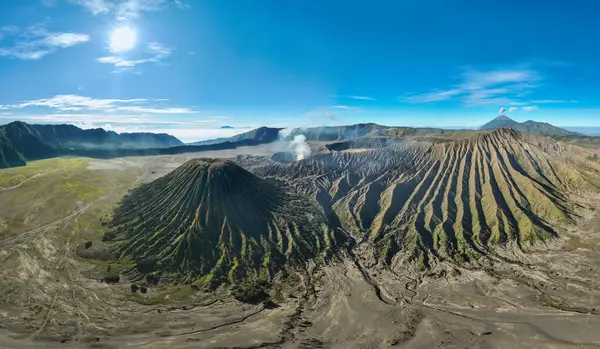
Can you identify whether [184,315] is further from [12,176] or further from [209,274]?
[12,176]

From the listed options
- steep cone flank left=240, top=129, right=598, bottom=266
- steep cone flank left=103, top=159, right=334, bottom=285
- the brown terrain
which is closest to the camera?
the brown terrain

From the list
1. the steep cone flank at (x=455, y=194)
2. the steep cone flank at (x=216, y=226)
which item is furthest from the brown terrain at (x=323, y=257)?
the steep cone flank at (x=455, y=194)

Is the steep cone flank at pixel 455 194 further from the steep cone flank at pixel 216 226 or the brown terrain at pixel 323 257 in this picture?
the steep cone flank at pixel 216 226

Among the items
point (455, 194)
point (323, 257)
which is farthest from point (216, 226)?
point (455, 194)

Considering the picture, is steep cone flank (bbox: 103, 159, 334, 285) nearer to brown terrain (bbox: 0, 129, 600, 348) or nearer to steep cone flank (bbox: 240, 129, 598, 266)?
brown terrain (bbox: 0, 129, 600, 348)

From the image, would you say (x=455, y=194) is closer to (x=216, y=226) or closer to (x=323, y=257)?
(x=323, y=257)

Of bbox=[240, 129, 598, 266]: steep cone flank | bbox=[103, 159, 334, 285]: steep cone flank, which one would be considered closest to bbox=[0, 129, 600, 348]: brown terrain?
bbox=[103, 159, 334, 285]: steep cone flank

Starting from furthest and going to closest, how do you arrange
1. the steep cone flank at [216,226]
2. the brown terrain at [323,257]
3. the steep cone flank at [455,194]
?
the steep cone flank at [455,194]
the steep cone flank at [216,226]
the brown terrain at [323,257]

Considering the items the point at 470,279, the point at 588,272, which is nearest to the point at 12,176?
the point at 470,279
